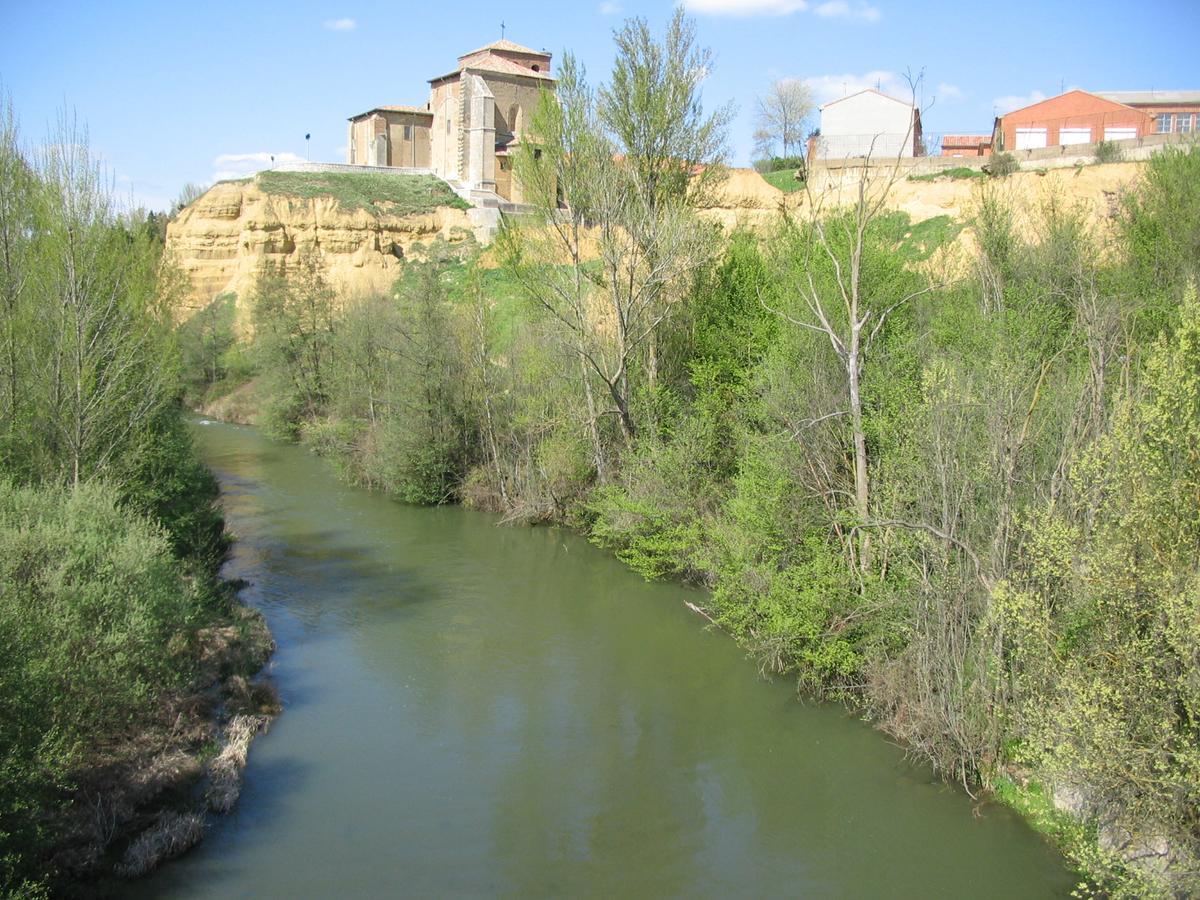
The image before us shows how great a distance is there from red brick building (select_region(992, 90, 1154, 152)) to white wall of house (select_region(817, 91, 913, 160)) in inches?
181

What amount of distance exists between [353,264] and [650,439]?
92.8 feet

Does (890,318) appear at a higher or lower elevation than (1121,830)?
higher

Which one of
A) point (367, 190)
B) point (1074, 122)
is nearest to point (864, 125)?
point (1074, 122)

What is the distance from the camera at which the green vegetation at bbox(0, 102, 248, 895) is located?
7766 mm

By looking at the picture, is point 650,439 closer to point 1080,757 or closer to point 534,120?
point 534,120

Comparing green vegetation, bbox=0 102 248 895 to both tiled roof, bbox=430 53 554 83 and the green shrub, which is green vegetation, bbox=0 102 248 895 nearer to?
the green shrub

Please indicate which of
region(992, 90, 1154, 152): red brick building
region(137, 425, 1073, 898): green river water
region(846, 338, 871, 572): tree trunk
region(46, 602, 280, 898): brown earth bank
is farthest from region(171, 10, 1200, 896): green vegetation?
region(992, 90, 1154, 152): red brick building

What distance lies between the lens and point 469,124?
46.9 metres

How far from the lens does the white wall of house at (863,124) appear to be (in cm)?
4181

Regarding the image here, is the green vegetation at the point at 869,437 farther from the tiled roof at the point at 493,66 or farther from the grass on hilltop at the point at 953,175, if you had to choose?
the tiled roof at the point at 493,66

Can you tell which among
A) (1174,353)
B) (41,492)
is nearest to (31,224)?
(41,492)

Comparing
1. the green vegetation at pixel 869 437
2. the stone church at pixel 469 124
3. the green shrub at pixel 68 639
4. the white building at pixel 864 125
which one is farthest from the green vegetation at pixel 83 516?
the white building at pixel 864 125

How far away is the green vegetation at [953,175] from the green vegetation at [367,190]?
70.0ft

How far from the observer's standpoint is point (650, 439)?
57.8 ft
